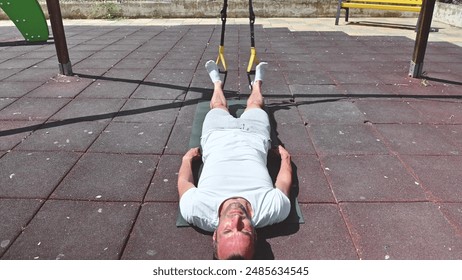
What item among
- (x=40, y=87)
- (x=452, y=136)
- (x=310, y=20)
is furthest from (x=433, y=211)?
(x=310, y=20)

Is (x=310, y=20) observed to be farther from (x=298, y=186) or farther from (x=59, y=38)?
(x=298, y=186)

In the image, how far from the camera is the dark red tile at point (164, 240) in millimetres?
2412

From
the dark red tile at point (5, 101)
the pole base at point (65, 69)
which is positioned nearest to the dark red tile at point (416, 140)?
the dark red tile at point (5, 101)

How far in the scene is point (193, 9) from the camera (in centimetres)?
1335

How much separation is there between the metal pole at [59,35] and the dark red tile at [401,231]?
17.7ft

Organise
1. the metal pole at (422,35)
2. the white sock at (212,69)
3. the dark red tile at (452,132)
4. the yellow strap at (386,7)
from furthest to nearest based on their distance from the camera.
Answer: the yellow strap at (386,7) < the metal pole at (422,35) < the white sock at (212,69) < the dark red tile at (452,132)

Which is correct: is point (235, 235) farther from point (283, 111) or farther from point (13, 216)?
point (283, 111)

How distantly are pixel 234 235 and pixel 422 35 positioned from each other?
17.7 ft

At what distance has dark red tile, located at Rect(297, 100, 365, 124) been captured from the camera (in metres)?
4.44

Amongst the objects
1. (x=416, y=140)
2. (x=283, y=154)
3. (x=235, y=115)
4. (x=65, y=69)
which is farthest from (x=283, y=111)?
(x=65, y=69)

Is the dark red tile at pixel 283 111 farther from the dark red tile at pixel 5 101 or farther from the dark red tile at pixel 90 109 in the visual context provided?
the dark red tile at pixel 5 101

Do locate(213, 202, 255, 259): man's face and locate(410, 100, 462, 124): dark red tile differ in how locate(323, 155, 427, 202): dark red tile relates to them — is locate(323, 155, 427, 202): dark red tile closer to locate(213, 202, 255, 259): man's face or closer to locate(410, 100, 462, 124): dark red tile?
locate(213, 202, 255, 259): man's face

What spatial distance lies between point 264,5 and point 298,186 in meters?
11.7

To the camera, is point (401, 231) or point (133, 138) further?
point (133, 138)
